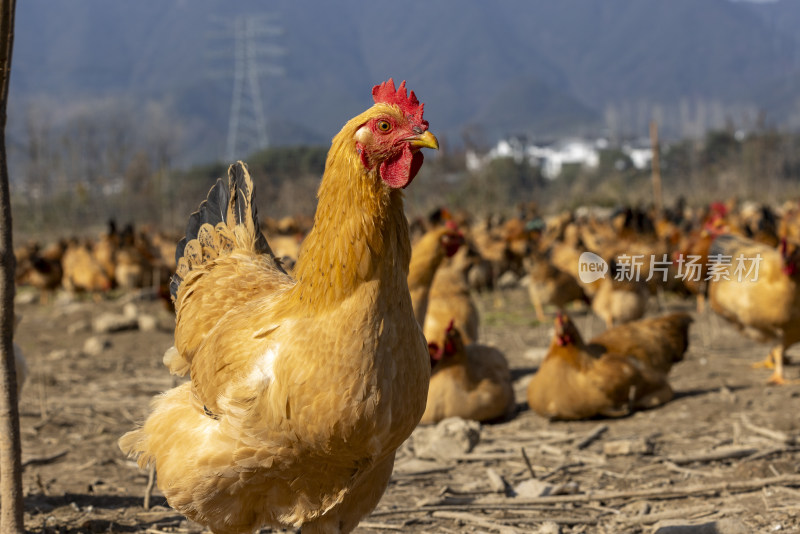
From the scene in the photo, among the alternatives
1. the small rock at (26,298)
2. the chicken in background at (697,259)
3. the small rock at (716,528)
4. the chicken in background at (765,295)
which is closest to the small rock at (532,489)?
the small rock at (716,528)

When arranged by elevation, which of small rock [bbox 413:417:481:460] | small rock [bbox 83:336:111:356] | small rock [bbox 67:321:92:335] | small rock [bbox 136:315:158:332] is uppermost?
small rock [bbox 136:315:158:332]

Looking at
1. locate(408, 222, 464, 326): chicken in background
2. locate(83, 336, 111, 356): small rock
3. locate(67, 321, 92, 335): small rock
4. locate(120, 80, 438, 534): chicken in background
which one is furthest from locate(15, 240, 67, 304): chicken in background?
locate(120, 80, 438, 534): chicken in background

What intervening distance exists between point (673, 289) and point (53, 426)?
8995 mm

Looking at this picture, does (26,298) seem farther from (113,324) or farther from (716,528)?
(716,528)

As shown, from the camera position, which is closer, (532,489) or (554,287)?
(532,489)

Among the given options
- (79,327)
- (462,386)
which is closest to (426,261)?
(462,386)

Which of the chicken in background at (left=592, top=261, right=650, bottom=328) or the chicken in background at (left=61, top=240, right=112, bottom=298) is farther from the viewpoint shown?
the chicken in background at (left=61, top=240, right=112, bottom=298)

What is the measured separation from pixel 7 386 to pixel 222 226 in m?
1.24

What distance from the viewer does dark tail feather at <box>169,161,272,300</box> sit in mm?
3621

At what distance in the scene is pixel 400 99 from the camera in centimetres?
243

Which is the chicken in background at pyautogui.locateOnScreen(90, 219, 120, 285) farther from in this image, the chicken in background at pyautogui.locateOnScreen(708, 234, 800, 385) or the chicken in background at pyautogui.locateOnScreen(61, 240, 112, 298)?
the chicken in background at pyautogui.locateOnScreen(708, 234, 800, 385)

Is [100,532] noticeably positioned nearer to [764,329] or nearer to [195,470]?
[195,470]

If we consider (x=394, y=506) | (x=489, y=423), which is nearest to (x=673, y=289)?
(x=489, y=423)

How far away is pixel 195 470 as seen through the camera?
261cm
